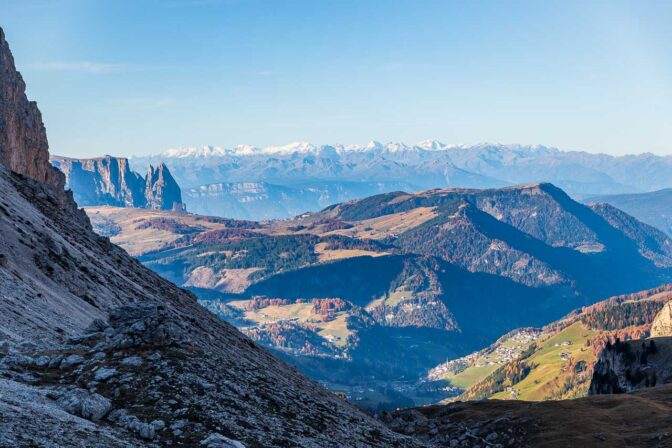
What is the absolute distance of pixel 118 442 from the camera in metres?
31.1

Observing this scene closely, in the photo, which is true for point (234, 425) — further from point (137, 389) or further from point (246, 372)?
point (246, 372)

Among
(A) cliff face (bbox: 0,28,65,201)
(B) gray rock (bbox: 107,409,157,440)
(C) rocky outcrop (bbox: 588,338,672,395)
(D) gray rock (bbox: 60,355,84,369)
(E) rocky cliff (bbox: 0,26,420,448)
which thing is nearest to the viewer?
→ (E) rocky cliff (bbox: 0,26,420,448)

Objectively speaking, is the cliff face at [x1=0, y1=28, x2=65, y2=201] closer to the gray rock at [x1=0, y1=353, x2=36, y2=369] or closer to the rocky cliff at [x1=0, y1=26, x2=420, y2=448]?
the rocky cliff at [x1=0, y1=26, x2=420, y2=448]

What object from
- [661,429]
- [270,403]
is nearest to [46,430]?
[270,403]

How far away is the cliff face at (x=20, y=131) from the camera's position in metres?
149

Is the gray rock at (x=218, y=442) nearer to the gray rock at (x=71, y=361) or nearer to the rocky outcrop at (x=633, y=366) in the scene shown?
the gray rock at (x=71, y=361)

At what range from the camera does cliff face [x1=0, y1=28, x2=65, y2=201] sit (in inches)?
5866

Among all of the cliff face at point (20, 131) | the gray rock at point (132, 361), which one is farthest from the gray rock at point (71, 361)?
the cliff face at point (20, 131)

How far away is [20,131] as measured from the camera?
161750 mm

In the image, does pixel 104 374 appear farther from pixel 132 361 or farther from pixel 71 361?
pixel 71 361

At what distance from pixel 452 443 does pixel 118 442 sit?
7811 centimetres

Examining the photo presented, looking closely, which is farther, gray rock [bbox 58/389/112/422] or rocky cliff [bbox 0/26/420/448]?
gray rock [bbox 58/389/112/422]

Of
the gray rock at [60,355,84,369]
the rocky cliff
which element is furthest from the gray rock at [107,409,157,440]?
the gray rock at [60,355,84,369]

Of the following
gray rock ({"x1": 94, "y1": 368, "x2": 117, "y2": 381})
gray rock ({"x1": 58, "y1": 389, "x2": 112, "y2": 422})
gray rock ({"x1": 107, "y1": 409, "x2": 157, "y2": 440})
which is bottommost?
gray rock ({"x1": 107, "y1": 409, "x2": 157, "y2": 440})
